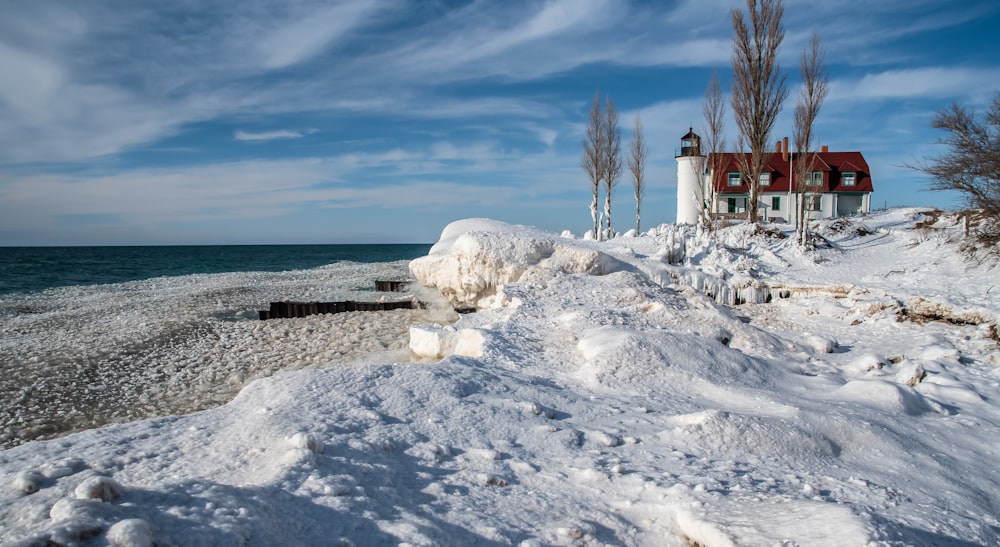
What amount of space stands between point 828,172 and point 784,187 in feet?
9.89

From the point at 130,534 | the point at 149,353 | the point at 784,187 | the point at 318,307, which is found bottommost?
the point at 149,353

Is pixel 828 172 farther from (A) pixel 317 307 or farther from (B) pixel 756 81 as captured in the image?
(A) pixel 317 307

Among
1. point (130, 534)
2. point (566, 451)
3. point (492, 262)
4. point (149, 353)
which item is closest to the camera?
point (130, 534)

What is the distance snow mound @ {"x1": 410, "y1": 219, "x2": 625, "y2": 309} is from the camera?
12594mm

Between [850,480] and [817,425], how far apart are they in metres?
1.02

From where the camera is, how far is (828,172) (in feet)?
119

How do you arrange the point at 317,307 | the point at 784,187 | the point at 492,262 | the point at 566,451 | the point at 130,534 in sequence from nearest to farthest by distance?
1. the point at 130,534
2. the point at 566,451
3. the point at 492,262
4. the point at 317,307
5. the point at 784,187

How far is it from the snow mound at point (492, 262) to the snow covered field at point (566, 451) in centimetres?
236

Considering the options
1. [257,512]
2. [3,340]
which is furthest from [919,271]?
[3,340]

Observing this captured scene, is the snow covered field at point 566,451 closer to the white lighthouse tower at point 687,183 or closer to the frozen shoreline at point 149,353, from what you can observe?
the frozen shoreline at point 149,353

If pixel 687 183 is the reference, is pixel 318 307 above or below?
below

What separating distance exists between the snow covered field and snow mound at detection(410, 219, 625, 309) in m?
2.36

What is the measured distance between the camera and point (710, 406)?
6.32 meters

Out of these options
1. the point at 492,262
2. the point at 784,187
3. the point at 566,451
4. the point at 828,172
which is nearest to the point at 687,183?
the point at 784,187
